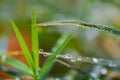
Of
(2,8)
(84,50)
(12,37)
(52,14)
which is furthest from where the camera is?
(2,8)

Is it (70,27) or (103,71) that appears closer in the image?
(103,71)

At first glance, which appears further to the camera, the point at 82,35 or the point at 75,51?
the point at 82,35

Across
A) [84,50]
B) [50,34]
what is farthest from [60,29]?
[84,50]

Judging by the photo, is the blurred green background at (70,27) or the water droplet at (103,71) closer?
the water droplet at (103,71)

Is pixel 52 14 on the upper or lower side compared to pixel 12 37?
upper

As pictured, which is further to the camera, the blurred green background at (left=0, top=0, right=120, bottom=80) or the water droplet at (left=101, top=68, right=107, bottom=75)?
the blurred green background at (left=0, top=0, right=120, bottom=80)

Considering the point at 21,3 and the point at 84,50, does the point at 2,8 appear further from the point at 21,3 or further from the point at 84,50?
the point at 84,50

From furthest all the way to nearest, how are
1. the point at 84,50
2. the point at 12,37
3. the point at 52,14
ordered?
1. the point at 12,37
2. the point at 52,14
3. the point at 84,50
